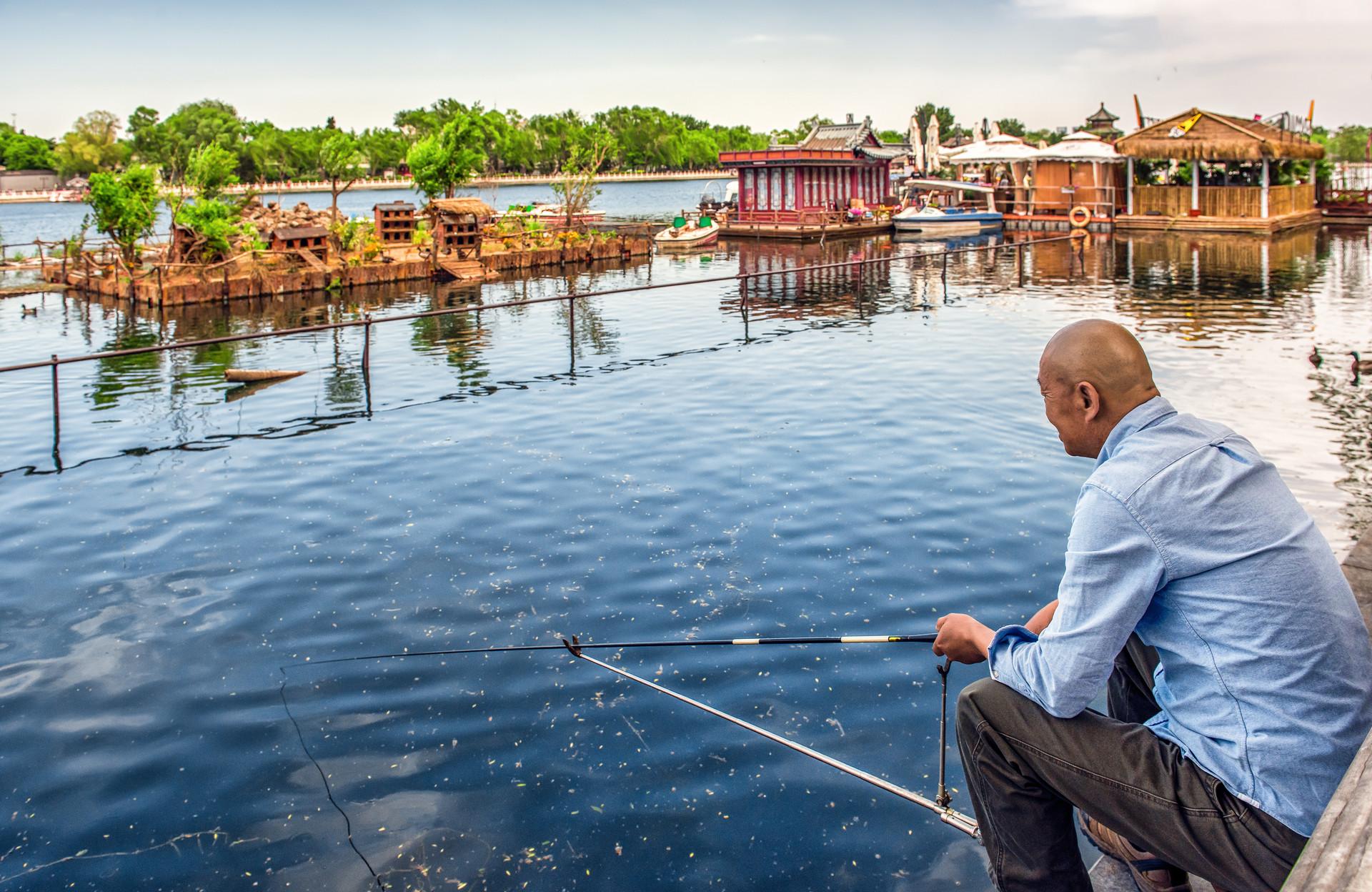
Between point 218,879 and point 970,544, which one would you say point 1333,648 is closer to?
point 218,879

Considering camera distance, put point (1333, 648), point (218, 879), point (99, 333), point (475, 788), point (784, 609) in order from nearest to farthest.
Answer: point (1333, 648) < point (218, 879) < point (475, 788) < point (784, 609) < point (99, 333)

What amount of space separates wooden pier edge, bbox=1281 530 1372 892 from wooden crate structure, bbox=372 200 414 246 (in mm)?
37398

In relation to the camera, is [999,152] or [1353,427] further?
[999,152]

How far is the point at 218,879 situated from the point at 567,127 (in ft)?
531

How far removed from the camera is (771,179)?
49.1m

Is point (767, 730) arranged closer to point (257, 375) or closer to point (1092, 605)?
point (1092, 605)

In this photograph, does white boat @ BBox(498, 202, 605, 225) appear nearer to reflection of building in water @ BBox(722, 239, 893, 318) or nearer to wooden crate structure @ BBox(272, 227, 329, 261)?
reflection of building in water @ BBox(722, 239, 893, 318)

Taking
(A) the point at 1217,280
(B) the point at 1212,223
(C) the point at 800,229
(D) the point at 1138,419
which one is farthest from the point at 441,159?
(D) the point at 1138,419

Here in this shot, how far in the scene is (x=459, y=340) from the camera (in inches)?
819

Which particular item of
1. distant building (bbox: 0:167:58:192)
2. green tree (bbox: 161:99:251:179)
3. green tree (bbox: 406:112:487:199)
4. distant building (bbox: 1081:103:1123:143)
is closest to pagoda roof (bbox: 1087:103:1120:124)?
distant building (bbox: 1081:103:1123:143)

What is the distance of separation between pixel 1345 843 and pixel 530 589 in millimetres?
6037

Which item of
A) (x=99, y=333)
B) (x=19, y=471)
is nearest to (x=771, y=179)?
(x=99, y=333)

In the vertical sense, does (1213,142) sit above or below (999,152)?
below

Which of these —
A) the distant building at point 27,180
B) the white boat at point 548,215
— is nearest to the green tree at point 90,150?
the distant building at point 27,180
